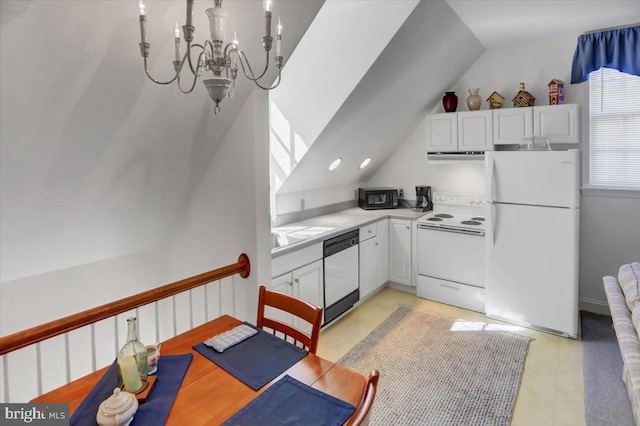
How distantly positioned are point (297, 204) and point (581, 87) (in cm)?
296

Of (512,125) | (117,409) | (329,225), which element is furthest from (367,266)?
(117,409)

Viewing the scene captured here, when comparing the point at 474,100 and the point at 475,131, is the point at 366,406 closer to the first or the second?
the point at 475,131

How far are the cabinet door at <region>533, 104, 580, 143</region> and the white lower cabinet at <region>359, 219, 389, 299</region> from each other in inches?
68.0

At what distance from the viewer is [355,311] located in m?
3.83

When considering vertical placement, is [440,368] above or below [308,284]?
below

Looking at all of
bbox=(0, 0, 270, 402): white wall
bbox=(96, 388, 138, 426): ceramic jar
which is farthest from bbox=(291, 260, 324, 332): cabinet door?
bbox=(96, 388, 138, 426): ceramic jar

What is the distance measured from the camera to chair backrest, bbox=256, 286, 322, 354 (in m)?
1.67

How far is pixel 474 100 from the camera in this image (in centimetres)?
400

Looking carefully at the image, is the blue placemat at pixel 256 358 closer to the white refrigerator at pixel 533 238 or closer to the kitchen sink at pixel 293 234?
the kitchen sink at pixel 293 234

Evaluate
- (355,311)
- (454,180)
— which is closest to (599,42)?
(454,180)

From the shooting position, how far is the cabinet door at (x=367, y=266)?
3.85 metres

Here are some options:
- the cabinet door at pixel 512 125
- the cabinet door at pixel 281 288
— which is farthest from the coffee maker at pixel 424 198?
the cabinet door at pixel 281 288

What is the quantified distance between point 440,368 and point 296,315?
1.59 m

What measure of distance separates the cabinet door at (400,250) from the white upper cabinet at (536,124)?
1.27m
